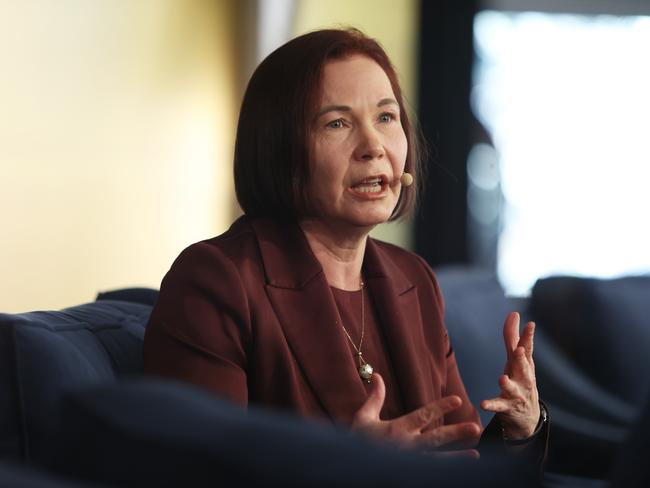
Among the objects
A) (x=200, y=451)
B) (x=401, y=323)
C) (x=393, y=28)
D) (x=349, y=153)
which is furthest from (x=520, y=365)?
(x=393, y=28)

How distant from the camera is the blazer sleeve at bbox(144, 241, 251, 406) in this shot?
5.03 feet

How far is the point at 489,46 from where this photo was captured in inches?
238

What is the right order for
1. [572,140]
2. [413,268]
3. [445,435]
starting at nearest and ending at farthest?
[445,435]
[413,268]
[572,140]

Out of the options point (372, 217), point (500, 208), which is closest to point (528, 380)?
point (372, 217)

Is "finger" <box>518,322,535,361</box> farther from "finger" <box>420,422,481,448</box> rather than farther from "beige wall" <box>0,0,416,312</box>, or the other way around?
"beige wall" <box>0,0,416,312</box>

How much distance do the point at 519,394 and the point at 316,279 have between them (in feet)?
1.25

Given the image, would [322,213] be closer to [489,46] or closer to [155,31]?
[155,31]

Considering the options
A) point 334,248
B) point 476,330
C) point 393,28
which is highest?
point 393,28

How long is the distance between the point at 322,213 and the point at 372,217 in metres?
0.09

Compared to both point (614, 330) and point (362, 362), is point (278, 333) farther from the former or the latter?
point (614, 330)

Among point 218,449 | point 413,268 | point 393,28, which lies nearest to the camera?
point 218,449

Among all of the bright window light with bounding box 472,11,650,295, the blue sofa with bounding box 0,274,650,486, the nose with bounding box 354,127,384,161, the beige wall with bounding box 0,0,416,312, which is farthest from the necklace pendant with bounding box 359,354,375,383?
the bright window light with bounding box 472,11,650,295

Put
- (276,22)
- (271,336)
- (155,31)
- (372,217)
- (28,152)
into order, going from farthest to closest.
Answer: (276,22) < (155,31) < (28,152) < (372,217) < (271,336)

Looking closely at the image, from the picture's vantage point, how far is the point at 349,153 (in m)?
1.77
